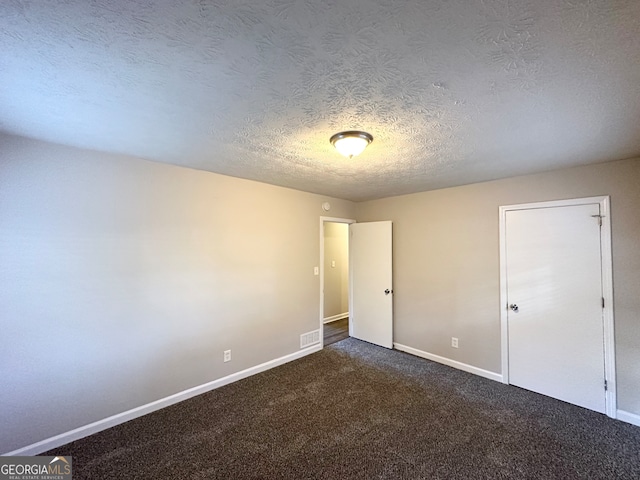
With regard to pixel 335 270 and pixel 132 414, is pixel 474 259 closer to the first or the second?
pixel 335 270

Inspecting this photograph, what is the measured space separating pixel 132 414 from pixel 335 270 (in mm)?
4086

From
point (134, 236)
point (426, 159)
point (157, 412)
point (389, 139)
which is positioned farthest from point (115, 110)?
point (157, 412)

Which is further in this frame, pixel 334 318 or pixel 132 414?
pixel 334 318

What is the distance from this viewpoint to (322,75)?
126 cm

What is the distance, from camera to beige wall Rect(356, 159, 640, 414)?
2377 mm

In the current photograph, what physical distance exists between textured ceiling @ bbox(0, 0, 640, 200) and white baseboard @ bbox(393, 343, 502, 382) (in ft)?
8.31

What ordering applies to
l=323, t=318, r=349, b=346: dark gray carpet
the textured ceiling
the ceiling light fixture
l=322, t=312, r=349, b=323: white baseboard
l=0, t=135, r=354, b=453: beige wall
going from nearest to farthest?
the textured ceiling
the ceiling light fixture
l=0, t=135, r=354, b=453: beige wall
l=323, t=318, r=349, b=346: dark gray carpet
l=322, t=312, r=349, b=323: white baseboard

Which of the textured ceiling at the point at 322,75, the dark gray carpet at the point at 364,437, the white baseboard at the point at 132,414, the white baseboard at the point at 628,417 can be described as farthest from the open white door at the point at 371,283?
the white baseboard at the point at 628,417

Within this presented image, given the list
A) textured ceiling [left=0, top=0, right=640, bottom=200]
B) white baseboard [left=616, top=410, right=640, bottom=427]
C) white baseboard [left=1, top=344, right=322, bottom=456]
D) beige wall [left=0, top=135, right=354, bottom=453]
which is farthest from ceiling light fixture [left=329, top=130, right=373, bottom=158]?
white baseboard [left=616, top=410, right=640, bottom=427]

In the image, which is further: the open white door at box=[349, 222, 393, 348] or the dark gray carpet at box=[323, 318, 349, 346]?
the dark gray carpet at box=[323, 318, 349, 346]

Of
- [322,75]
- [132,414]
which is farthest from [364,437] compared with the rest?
[322,75]

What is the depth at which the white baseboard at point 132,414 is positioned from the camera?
2.00 m

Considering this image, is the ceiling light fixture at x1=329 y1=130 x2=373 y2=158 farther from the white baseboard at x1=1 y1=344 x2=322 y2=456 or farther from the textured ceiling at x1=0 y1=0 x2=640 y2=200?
the white baseboard at x1=1 y1=344 x2=322 y2=456

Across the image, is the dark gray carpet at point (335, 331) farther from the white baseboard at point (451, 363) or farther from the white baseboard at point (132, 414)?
the white baseboard at point (132, 414)
